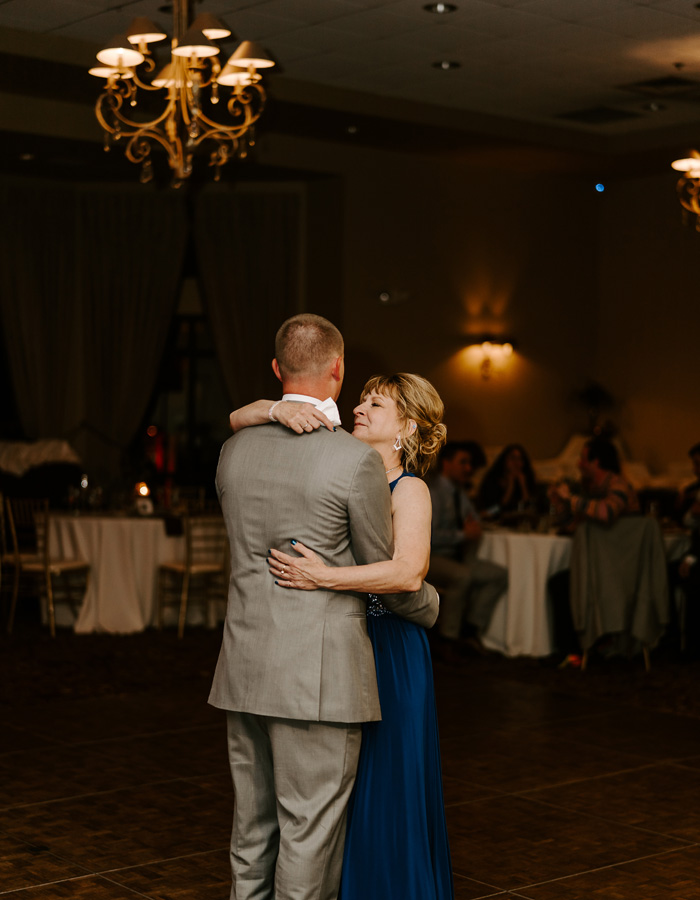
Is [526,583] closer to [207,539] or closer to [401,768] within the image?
[207,539]

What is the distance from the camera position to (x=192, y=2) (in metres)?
7.74

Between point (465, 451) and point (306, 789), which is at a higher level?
point (465, 451)

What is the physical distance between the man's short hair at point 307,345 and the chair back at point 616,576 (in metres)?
4.93

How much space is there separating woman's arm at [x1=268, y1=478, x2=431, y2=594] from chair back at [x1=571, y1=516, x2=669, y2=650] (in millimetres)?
4635

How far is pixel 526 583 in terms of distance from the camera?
25.4 ft

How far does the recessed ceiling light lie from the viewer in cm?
787

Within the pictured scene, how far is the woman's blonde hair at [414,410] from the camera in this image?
9.75ft

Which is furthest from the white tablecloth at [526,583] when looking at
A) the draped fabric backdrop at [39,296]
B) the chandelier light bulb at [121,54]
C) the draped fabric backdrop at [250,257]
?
the draped fabric backdrop at [39,296]

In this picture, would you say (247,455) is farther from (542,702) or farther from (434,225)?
(434,225)

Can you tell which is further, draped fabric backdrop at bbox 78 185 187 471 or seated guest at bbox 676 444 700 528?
draped fabric backdrop at bbox 78 185 187 471

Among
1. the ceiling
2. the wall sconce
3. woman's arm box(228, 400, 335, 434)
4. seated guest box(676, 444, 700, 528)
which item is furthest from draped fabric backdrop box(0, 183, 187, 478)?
woman's arm box(228, 400, 335, 434)

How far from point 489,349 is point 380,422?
1052cm

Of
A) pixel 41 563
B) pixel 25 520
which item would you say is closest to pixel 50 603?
pixel 41 563

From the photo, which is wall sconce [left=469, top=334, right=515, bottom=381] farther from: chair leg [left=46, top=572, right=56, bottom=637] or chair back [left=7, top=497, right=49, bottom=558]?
chair leg [left=46, top=572, right=56, bottom=637]
